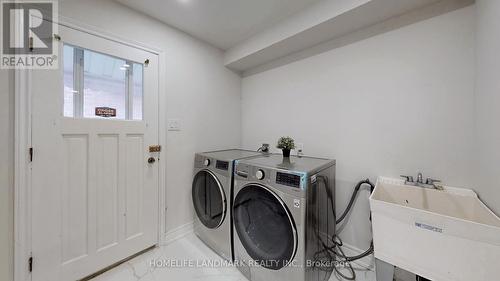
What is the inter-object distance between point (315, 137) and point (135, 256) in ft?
7.01

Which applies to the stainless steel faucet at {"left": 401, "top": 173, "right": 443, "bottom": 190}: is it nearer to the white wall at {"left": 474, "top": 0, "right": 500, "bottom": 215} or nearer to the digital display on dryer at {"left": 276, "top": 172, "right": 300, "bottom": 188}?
the white wall at {"left": 474, "top": 0, "right": 500, "bottom": 215}

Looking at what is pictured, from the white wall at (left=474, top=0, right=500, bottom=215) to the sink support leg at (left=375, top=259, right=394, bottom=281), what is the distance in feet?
1.99

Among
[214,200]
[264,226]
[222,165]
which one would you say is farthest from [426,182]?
[214,200]

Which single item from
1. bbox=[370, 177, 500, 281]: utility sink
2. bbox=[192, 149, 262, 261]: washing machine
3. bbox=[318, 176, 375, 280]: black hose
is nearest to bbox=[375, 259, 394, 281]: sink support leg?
bbox=[370, 177, 500, 281]: utility sink

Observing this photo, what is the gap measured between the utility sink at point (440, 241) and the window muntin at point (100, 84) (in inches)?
81.5

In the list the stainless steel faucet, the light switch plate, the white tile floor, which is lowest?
the white tile floor

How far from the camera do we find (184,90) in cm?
206

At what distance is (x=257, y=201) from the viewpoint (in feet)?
4.59

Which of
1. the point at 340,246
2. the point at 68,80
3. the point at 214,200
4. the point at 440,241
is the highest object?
the point at 68,80

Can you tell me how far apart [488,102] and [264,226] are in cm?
154

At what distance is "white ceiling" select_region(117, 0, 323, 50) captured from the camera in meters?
1.57

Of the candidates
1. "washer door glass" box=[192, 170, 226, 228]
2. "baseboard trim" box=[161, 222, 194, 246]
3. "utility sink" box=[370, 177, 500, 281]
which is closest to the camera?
"utility sink" box=[370, 177, 500, 281]

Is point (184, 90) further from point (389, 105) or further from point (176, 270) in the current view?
point (389, 105)

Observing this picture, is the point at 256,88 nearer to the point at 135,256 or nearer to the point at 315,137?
the point at 315,137
